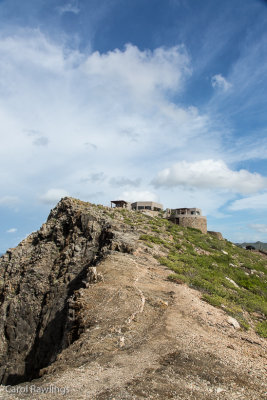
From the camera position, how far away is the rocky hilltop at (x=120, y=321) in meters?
7.85

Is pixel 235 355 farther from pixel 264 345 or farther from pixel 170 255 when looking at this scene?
pixel 170 255

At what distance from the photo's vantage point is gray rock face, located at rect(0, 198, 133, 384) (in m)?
21.7

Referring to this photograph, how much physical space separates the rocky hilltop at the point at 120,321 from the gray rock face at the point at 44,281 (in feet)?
0.35

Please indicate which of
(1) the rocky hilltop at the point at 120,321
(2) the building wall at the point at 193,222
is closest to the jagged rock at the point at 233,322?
(1) the rocky hilltop at the point at 120,321

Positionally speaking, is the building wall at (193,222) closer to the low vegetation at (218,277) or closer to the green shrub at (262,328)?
the low vegetation at (218,277)

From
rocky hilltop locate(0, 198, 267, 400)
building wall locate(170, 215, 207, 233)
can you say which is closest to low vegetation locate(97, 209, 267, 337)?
rocky hilltop locate(0, 198, 267, 400)

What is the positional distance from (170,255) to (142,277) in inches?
306

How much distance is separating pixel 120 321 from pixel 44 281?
1685 cm

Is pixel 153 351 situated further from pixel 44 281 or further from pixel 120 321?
pixel 44 281

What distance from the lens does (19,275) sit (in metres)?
28.9

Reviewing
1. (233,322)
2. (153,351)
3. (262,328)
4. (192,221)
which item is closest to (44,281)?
(233,322)

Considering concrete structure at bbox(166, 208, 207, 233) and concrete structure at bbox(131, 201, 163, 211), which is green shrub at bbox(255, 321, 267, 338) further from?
concrete structure at bbox(131, 201, 163, 211)

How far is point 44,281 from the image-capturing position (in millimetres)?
26516

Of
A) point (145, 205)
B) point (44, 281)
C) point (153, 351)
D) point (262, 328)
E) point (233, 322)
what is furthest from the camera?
point (145, 205)
